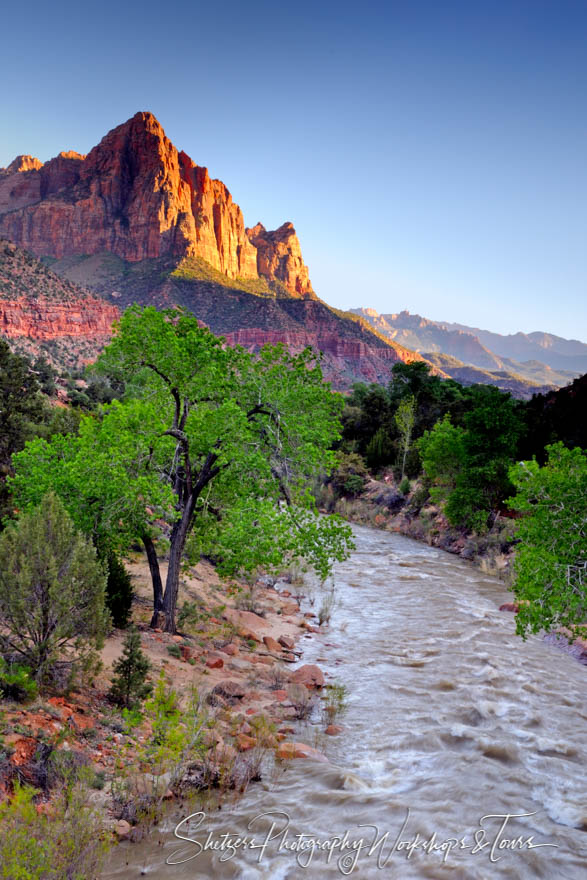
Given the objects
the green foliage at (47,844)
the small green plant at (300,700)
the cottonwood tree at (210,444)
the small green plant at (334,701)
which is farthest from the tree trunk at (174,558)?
the green foliage at (47,844)

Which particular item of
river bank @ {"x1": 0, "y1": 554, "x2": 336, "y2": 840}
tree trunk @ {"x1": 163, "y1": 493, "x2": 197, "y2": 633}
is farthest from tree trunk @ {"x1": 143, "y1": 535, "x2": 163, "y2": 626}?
river bank @ {"x1": 0, "y1": 554, "x2": 336, "y2": 840}

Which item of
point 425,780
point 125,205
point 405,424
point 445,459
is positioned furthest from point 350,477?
point 125,205

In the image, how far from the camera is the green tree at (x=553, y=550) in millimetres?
8586

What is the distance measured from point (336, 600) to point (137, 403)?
10.8 metres

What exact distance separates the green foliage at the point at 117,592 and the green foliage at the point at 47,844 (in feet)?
18.9

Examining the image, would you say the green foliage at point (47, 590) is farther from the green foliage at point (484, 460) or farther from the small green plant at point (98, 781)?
the green foliage at point (484, 460)

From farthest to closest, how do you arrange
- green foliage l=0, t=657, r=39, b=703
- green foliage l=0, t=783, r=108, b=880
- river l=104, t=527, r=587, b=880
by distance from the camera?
green foliage l=0, t=657, r=39, b=703 → river l=104, t=527, r=587, b=880 → green foliage l=0, t=783, r=108, b=880

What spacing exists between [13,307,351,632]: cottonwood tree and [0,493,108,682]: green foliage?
5.62 feet

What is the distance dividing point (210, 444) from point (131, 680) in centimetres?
461

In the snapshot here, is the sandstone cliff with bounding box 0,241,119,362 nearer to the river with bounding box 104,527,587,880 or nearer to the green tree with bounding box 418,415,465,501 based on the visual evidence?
the green tree with bounding box 418,415,465,501

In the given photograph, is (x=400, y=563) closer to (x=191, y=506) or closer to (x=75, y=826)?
(x=191, y=506)

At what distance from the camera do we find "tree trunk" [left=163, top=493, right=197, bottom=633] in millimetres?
10195

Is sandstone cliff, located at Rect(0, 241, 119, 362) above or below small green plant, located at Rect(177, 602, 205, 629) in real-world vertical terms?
above

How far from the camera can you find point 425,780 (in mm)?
6539
